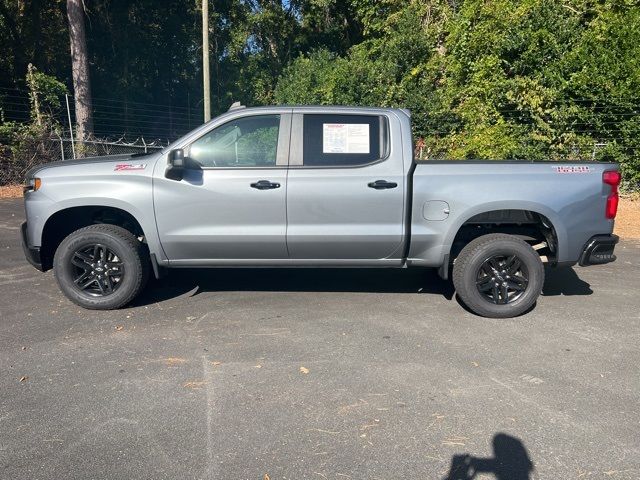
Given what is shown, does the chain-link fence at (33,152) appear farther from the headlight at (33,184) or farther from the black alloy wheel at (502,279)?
the black alloy wheel at (502,279)

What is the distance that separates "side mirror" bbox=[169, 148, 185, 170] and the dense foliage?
31.3 feet

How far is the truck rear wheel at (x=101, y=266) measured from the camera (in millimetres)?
5078

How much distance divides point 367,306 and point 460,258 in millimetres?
1011

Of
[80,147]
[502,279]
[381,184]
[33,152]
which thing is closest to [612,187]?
[502,279]

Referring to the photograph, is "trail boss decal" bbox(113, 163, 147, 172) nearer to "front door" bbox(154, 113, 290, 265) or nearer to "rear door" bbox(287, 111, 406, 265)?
"front door" bbox(154, 113, 290, 265)

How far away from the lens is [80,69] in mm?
16812

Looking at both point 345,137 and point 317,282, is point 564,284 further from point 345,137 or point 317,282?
point 345,137

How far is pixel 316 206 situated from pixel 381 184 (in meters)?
0.62

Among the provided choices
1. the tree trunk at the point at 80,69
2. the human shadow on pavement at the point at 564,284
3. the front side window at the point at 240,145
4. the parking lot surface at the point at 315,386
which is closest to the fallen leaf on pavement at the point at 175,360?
the parking lot surface at the point at 315,386

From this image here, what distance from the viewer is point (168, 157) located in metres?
4.88

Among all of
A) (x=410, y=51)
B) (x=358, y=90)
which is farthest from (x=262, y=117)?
(x=410, y=51)

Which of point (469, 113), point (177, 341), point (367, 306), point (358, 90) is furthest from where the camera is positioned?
point (358, 90)

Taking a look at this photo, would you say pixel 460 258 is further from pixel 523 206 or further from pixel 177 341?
pixel 177 341

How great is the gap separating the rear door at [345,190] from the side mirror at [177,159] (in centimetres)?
96
